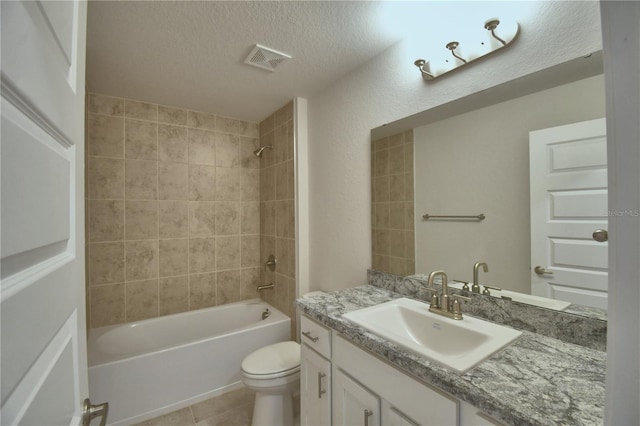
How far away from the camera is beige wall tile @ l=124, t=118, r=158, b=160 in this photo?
8.01 ft

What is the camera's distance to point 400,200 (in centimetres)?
164

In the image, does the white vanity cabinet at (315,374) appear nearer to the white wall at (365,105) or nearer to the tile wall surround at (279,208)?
the white wall at (365,105)

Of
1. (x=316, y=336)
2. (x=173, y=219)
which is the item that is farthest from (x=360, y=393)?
(x=173, y=219)

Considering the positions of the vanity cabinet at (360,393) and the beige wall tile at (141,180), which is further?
the beige wall tile at (141,180)

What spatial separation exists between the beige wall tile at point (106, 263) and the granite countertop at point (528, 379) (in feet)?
7.57

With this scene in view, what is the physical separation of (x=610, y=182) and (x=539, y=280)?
95 cm

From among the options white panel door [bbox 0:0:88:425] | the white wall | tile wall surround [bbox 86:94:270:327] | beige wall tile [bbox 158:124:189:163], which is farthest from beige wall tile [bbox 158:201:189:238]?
white panel door [bbox 0:0:88:425]

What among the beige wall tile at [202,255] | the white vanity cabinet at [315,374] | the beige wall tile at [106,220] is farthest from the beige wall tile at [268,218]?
the white vanity cabinet at [315,374]

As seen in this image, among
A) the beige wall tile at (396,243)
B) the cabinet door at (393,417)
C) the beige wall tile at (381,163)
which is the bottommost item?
the cabinet door at (393,417)

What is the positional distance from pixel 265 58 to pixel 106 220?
192 cm

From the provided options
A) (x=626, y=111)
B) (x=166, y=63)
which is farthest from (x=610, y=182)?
(x=166, y=63)

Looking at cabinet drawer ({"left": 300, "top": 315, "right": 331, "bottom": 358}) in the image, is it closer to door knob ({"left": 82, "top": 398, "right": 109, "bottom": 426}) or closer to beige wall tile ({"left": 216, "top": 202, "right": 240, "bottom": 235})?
door knob ({"left": 82, "top": 398, "right": 109, "bottom": 426})

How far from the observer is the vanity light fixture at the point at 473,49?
3.80 feet

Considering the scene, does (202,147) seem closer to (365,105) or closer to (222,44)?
(222,44)
